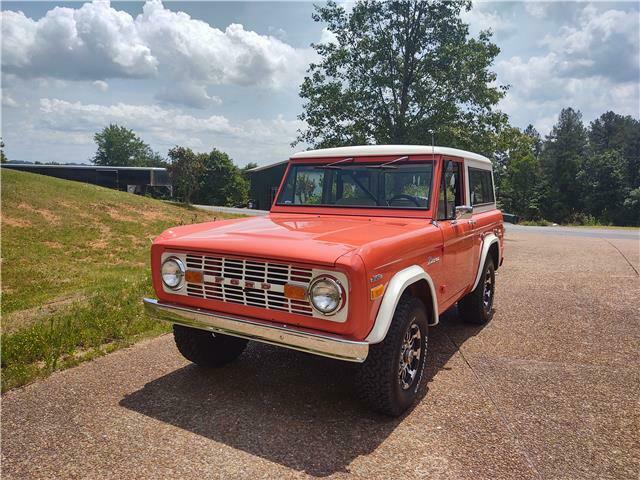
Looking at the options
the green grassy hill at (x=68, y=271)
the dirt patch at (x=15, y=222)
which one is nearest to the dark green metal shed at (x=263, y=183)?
the green grassy hill at (x=68, y=271)

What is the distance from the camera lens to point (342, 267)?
110 inches

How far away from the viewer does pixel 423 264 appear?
3631 mm

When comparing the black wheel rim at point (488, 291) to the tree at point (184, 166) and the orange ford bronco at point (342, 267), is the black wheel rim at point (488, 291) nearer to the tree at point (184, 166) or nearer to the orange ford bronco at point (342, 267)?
the orange ford bronco at point (342, 267)

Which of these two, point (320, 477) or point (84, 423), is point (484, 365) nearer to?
point (320, 477)

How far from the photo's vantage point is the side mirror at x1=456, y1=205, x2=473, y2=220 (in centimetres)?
421

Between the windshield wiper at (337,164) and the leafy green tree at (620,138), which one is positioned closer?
the windshield wiper at (337,164)

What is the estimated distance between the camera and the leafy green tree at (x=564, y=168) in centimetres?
5269

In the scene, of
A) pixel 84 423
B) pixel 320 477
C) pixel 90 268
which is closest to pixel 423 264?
pixel 320 477

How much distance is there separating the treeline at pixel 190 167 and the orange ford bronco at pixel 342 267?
3271 cm

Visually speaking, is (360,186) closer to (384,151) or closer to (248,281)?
(384,151)

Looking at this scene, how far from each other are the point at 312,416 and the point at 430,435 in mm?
830

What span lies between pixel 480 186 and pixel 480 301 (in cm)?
140

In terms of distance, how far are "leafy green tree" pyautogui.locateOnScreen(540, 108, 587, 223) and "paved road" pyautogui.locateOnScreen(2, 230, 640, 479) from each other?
154 feet

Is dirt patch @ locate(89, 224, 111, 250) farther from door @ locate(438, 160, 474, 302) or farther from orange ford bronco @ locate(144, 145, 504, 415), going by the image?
door @ locate(438, 160, 474, 302)
